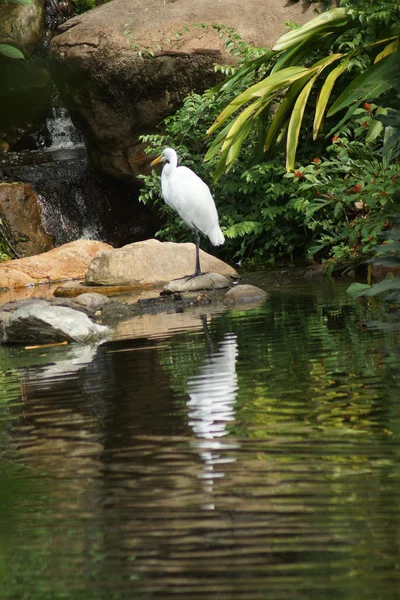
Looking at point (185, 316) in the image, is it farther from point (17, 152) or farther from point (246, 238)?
point (17, 152)

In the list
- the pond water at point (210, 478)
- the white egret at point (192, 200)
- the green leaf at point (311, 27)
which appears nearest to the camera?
the pond water at point (210, 478)

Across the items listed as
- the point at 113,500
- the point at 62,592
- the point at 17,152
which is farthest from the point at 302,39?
the point at 17,152

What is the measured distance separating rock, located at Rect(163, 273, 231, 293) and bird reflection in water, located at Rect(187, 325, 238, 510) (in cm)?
448

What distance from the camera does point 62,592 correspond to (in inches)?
70.6

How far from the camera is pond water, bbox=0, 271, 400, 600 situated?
1791 millimetres

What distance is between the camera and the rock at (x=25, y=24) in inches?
703

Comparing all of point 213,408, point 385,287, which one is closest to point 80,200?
point 385,287

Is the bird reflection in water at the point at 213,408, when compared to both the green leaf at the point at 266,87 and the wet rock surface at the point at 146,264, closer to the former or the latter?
the green leaf at the point at 266,87

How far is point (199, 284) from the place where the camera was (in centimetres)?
977

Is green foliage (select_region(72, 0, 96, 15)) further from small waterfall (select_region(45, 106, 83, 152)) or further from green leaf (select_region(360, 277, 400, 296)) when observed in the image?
green leaf (select_region(360, 277, 400, 296))

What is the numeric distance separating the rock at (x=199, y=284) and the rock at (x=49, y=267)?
394cm

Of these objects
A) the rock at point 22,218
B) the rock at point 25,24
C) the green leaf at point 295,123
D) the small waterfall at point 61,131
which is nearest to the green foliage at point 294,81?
the green leaf at point 295,123

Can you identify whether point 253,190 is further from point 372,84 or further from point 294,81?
point 372,84

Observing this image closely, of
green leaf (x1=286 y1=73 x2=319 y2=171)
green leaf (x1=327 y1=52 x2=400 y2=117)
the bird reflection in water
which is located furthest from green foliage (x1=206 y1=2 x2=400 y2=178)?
the bird reflection in water
